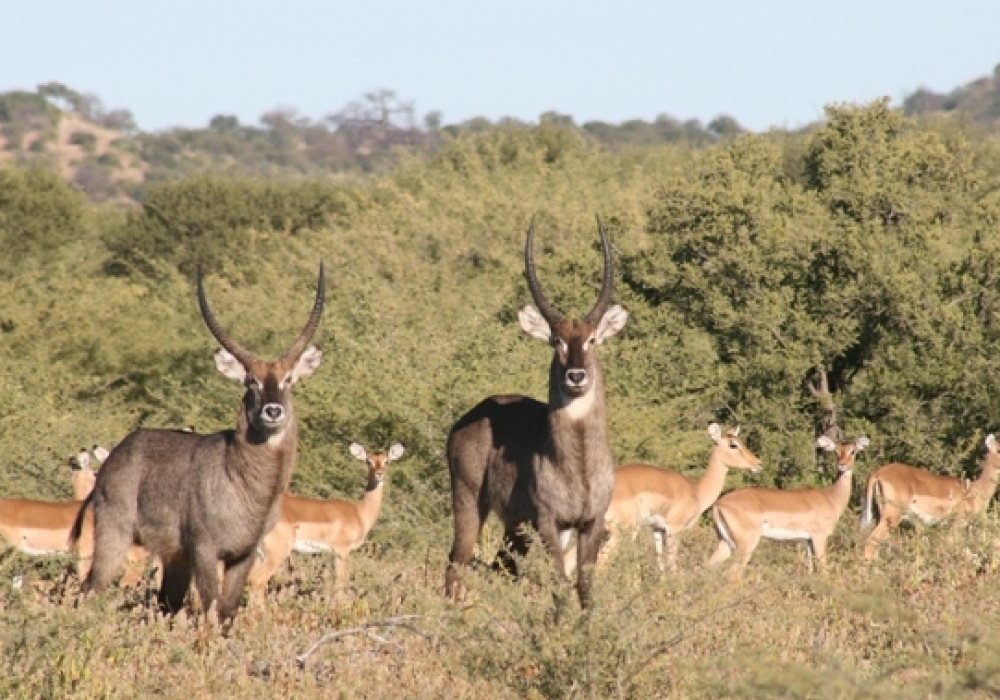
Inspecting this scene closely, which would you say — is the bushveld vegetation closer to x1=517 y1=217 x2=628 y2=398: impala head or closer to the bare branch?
the bare branch

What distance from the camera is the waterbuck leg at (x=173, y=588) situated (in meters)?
7.87

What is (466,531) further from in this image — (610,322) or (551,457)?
(610,322)

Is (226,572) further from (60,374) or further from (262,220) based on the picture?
(262,220)

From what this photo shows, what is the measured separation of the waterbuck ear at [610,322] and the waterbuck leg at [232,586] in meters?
1.90

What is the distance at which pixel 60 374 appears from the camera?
17688 millimetres

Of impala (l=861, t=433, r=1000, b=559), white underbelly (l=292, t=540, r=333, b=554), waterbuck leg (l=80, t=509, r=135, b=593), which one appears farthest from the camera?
impala (l=861, t=433, r=1000, b=559)

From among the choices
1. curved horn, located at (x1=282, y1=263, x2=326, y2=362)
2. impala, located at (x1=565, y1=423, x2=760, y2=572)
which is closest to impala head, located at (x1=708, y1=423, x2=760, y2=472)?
impala, located at (x1=565, y1=423, x2=760, y2=572)

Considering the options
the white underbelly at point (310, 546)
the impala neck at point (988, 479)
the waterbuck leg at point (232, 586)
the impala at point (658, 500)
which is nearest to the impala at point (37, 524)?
the white underbelly at point (310, 546)

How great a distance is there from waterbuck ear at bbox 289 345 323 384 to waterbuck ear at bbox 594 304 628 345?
4.14ft

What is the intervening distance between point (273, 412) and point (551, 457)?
4.20 feet

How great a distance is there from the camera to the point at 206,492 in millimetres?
7504

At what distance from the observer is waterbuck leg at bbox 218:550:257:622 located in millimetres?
7434

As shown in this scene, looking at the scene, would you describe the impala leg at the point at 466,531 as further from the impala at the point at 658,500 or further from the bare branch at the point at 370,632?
the impala at the point at 658,500

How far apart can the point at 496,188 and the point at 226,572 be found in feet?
53.8
